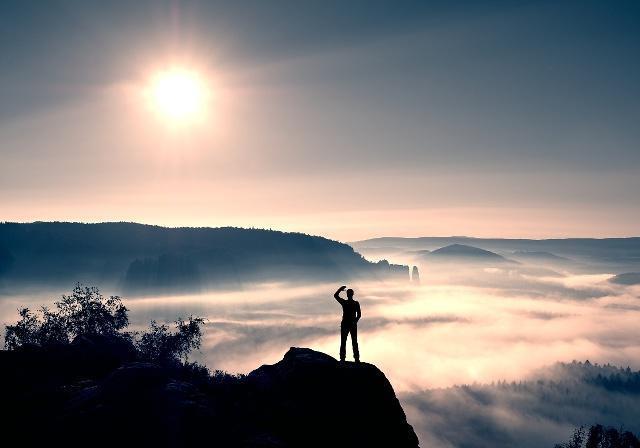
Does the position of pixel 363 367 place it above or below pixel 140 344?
above

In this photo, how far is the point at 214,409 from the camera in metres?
20.2

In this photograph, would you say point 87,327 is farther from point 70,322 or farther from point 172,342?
point 172,342

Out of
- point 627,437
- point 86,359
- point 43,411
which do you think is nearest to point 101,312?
point 86,359

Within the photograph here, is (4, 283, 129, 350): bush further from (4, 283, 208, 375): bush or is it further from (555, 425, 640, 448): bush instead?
(555, 425, 640, 448): bush

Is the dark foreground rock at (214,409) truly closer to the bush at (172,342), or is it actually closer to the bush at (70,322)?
the bush at (172,342)

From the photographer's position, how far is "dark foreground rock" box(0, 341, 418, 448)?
18.5 meters

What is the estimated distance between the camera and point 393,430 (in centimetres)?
2236

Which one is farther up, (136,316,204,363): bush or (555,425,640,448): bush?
(136,316,204,363): bush

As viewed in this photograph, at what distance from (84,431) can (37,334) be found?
199 ft

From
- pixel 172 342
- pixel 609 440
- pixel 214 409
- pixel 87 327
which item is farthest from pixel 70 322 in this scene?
pixel 609 440

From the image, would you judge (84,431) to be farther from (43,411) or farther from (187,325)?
(187,325)

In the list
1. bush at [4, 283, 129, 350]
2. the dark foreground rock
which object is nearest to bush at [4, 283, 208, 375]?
bush at [4, 283, 129, 350]

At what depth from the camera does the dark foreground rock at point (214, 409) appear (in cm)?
1847

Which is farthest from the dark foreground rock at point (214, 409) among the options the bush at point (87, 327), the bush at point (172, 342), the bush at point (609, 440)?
the bush at point (609, 440)
